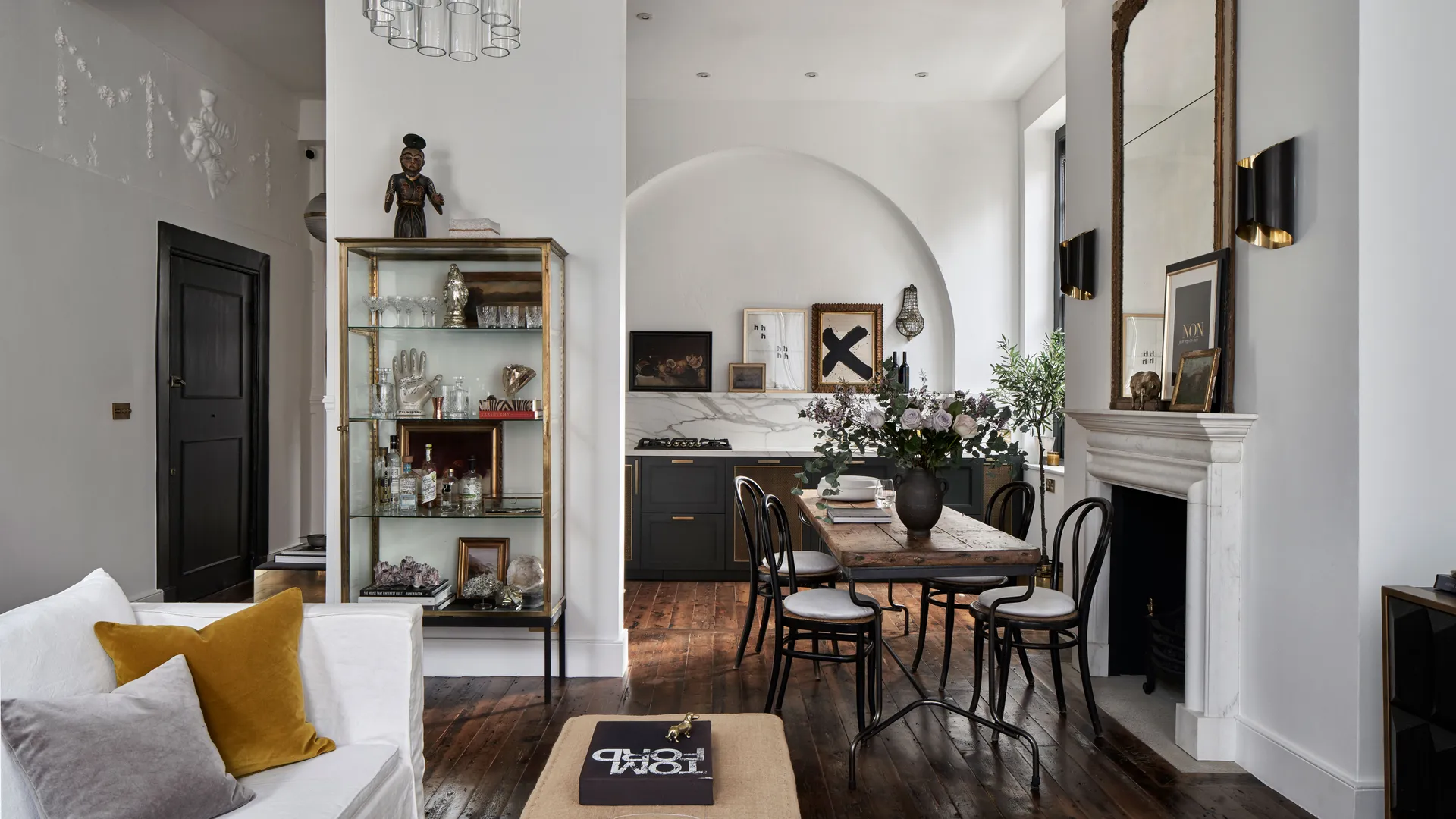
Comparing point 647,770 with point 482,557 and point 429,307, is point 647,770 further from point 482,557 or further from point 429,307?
point 429,307

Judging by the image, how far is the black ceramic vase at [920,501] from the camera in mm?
3279

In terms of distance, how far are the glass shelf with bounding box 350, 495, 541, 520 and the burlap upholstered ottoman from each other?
70.3 inches

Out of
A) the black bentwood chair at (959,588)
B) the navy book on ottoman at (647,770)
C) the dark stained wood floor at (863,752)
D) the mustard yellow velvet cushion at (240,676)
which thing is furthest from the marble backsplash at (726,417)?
the navy book on ottoman at (647,770)

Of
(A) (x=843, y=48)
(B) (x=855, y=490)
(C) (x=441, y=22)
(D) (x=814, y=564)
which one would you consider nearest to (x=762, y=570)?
(D) (x=814, y=564)

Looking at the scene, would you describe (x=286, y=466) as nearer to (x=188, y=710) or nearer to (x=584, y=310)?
(x=584, y=310)

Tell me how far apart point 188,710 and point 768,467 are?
4.52 meters

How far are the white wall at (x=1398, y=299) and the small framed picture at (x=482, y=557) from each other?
128 inches

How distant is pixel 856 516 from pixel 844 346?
3.21 meters

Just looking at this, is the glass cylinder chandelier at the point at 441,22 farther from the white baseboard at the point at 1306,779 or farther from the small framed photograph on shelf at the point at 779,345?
the small framed photograph on shelf at the point at 779,345

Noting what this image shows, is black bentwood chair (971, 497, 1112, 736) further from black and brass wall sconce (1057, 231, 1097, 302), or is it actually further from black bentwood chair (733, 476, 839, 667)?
black and brass wall sconce (1057, 231, 1097, 302)

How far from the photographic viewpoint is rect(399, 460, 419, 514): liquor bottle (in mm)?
3852

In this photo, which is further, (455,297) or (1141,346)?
(455,297)

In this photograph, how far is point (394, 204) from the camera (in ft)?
13.1

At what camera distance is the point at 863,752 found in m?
3.13
